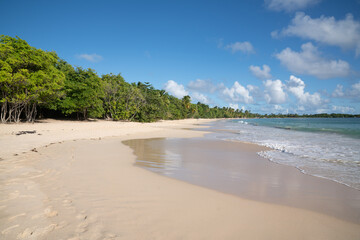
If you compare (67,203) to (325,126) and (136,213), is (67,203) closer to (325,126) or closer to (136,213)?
(136,213)

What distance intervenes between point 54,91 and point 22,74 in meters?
4.48

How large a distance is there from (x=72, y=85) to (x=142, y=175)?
31765 mm

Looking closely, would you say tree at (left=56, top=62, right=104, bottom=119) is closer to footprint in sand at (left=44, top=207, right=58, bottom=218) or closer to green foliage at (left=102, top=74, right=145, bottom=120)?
green foliage at (left=102, top=74, right=145, bottom=120)

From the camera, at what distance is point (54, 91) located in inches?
1022

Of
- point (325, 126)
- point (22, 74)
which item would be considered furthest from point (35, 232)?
A: point (325, 126)

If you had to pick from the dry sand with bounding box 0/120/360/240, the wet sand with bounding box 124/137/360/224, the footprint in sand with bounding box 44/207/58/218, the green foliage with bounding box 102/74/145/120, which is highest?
the green foliage with bounding box 102/74/145/120

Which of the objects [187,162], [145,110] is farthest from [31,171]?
[145,110]

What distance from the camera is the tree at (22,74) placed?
67.1ft

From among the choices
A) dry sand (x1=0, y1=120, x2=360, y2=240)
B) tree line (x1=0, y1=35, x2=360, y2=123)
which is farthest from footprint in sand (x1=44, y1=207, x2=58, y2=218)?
tree line (x1=0, y1=35, x2=360, y2=123)

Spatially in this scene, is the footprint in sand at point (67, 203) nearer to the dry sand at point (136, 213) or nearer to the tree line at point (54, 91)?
the dry sand at point (136, 213)

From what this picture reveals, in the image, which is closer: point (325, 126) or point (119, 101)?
point (119, 101)

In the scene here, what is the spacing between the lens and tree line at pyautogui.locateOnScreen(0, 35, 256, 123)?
21484 millimetres

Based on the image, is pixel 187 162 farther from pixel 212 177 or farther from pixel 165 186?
pixel 165 186

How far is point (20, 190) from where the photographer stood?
410 centimetres
